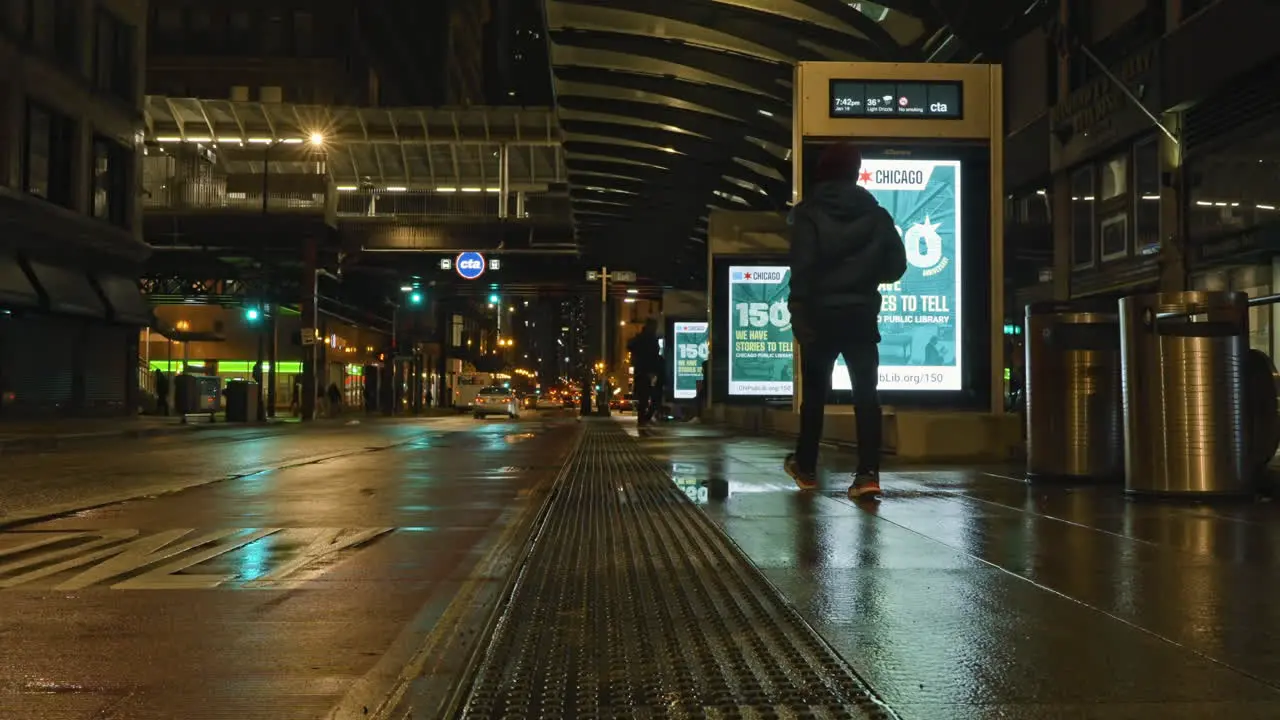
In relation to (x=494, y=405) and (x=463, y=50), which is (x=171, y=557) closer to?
(x=494, y=405)

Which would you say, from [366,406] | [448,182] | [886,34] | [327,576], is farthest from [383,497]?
[366,406]

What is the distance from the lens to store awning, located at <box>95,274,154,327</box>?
32.8 meters

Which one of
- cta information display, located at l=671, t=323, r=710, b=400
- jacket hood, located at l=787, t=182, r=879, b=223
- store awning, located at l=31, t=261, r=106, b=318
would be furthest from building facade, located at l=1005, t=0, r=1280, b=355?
store awning, located at l=31, t=261, r=106, b=318

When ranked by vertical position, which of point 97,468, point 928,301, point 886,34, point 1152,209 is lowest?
point 97,468

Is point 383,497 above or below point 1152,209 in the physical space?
below

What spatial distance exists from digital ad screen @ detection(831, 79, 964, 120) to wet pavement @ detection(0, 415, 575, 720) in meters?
5.44

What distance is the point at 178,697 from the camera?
3336 mm

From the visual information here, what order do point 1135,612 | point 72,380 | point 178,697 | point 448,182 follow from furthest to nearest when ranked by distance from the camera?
point 448,182 → point 72,380 → point 1135,612 → point 178,697

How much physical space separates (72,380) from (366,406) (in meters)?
27.0

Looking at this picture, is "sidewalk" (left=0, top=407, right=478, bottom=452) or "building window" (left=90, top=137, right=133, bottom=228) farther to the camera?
"building window" (left=90, top=137, right=133, bottom=228)

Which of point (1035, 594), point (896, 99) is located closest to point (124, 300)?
point (896, 99)

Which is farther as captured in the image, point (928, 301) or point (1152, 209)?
point (1152, 209)

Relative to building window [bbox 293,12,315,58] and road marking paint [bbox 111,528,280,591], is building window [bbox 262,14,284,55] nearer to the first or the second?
building window [bbox 293,12,315,58]

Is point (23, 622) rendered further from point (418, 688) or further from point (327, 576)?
point (418, 688)
